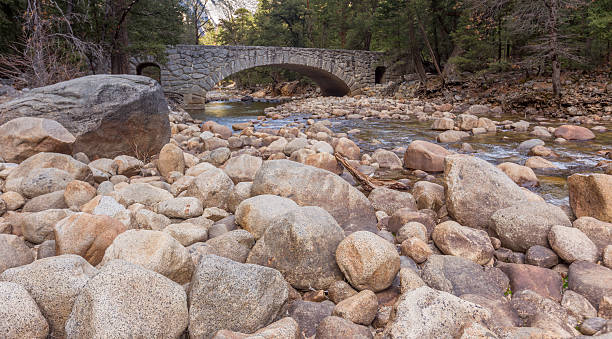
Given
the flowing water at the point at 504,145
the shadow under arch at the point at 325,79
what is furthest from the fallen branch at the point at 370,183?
the shadow under arch at the point at 325,79

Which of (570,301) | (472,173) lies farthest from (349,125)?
(570,301)

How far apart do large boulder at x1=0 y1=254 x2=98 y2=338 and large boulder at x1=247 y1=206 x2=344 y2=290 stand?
88 centimetres

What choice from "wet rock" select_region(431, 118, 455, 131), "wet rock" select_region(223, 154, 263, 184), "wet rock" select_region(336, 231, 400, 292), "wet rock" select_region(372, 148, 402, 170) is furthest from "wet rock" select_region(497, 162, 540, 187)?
"wet rock" select_region(431, 118, 455, 131)

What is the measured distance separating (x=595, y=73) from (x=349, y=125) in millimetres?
8441

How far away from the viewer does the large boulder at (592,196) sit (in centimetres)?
269

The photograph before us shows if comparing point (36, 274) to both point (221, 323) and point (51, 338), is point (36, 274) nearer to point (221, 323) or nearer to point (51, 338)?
point (51, 338)

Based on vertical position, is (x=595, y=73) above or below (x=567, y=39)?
below

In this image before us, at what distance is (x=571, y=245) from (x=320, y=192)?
167 cm

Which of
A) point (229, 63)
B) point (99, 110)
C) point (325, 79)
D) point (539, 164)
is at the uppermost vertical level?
point (229, 63)

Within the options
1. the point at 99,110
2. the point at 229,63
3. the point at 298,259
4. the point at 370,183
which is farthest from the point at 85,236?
the point at 229,63

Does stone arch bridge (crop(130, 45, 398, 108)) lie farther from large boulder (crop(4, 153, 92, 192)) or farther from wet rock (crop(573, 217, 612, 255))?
wet rock (crop(573, 217, 612, 255))

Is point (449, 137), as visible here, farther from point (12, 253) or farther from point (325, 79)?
point (325, 79)

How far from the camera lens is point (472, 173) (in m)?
2.98

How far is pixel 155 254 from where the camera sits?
1878 mm
